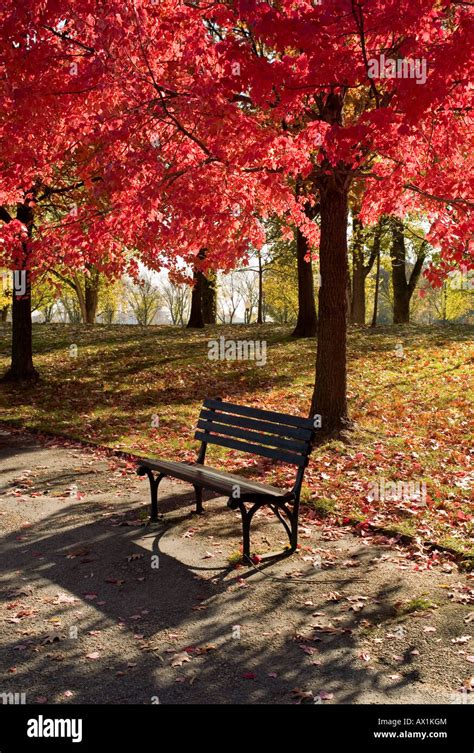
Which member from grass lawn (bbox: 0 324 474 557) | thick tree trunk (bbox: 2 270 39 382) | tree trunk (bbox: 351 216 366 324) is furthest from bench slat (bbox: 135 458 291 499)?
tree trunk (bbox: 351 216 366 324)

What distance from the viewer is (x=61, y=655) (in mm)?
4594

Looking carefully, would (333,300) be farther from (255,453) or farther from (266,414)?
(255,453)

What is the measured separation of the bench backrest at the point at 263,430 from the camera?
6.39 metres

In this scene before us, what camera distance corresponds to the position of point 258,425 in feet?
22.8

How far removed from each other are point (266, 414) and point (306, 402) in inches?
242

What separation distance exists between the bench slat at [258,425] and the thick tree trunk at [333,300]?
10.5ft

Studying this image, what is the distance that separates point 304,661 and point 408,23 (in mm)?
5936

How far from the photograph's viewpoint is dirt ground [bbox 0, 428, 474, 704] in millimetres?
4250

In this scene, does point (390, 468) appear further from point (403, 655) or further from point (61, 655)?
point (61, 655)

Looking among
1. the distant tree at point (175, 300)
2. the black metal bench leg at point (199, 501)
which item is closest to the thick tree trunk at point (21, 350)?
the black metal bench leg at point (199, 501)

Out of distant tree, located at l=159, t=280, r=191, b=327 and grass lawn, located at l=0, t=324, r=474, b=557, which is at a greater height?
distant tree, located at l=159, t=280, r=191, b=327
